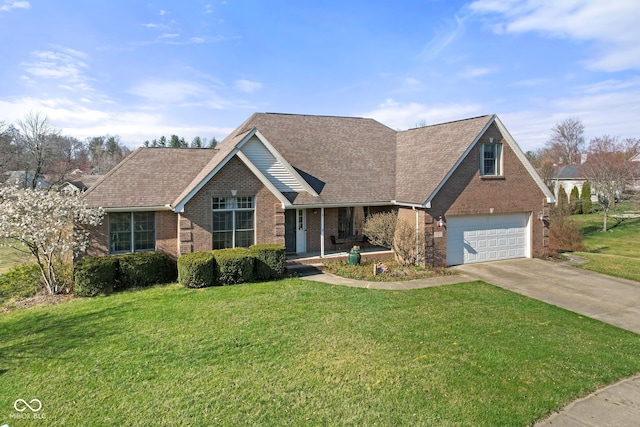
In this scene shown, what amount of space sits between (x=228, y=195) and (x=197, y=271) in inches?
138

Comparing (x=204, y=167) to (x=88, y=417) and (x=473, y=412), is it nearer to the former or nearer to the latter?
(x=88, y=417)

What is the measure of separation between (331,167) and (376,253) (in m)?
4.95

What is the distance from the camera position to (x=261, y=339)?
893 cm

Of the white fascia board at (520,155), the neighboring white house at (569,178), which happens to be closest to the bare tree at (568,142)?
the neighboring white house at (569,178)

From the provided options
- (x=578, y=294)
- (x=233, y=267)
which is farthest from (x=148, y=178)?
(x=578, y=294)

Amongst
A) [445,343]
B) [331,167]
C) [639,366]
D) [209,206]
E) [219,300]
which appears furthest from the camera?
[331,167]

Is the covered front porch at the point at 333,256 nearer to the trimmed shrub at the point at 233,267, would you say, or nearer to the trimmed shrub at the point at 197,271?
the trimmed shrub at the point at 233,267

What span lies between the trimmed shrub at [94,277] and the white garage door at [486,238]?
1360 centimetres

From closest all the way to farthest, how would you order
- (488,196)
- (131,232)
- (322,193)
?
(131,232) → (322,193) → (488,196)

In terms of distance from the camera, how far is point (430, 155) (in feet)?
62.5

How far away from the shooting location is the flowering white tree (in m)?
12.4

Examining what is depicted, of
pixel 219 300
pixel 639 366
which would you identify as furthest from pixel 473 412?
pixel 219 300

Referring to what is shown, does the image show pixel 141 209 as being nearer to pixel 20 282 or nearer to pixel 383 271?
pixel 20 282

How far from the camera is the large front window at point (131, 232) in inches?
596
